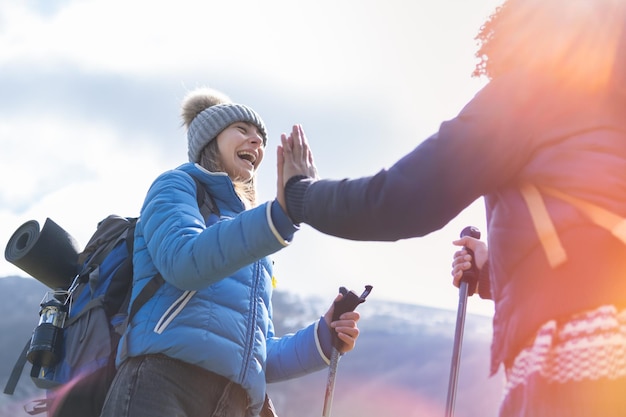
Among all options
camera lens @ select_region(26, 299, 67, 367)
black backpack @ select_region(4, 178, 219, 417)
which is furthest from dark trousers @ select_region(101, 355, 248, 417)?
camera lens @ select_region(26, 299, 67, 367)

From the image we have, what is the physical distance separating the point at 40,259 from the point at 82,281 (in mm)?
284

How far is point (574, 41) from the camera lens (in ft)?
6.50

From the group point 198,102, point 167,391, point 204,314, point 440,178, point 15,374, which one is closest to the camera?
point 440,178

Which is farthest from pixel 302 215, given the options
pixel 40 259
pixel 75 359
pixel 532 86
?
pixel 40 259

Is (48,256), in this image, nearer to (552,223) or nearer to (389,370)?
(552,223)

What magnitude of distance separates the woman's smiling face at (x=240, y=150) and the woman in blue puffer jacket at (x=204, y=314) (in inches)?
9.6

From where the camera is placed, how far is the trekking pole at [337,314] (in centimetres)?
370

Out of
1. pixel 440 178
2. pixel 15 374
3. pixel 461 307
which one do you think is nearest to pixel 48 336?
pixel 15 374

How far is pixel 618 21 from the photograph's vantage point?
1.98 meters

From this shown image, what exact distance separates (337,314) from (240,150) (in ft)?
3.57

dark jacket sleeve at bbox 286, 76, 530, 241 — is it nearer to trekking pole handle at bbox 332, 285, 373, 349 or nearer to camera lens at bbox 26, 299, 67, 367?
trekking pole handle at bbox 332, 285, 373, 349

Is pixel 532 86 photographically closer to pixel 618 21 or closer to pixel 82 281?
pixel 618 21

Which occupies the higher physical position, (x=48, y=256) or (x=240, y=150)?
(x=240, y=150)

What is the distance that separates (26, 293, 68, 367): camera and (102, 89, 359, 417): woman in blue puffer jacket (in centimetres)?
46
